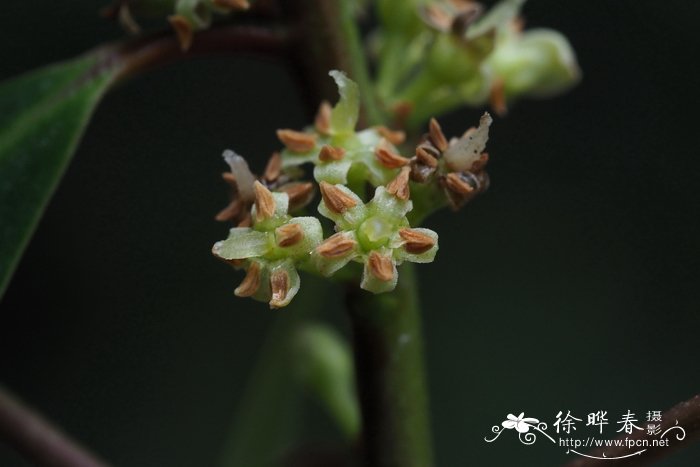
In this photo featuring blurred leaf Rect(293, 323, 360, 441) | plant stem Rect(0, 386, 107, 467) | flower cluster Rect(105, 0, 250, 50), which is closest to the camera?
flower cluster Rect(105, 0, 250, 50)

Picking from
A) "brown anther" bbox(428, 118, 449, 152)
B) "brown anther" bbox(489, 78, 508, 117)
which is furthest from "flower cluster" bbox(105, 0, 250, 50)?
"brown anther" bbox(489, 78, 508, 117)

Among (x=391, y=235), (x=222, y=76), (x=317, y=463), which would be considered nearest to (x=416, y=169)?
(x=391, y=235)

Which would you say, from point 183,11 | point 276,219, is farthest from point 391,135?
point 183,11

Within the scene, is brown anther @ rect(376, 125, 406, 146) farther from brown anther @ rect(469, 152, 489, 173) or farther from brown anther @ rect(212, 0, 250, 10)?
brown anther @ rect(212, 0, 250, 10)

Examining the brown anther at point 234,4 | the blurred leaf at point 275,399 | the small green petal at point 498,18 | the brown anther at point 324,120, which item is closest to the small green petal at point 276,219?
the brown anther at point 324,120

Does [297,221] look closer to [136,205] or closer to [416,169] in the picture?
[416,169]

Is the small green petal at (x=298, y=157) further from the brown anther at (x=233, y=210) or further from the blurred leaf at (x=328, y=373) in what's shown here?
the blurred leaf at (x=328, y=373)
